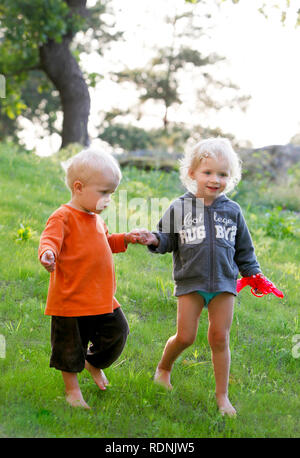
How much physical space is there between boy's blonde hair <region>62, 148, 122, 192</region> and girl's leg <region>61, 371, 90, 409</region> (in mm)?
1127

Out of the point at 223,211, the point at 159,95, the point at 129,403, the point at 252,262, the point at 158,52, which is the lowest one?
the point at 129,403

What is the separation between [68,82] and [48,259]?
10717mm

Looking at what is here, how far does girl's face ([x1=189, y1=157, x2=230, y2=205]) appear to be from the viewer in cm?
310

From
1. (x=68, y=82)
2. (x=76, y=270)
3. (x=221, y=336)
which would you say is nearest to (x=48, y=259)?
(x=76, y=270)

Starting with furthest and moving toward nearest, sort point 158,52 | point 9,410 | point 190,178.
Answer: point 158,52, point 190,178, point 9,410

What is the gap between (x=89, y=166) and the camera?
284 centimetres

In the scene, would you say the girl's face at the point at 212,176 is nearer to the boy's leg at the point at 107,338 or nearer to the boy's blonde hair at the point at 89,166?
the boy's blonde hair at the point at 89,166

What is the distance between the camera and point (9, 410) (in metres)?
2.83

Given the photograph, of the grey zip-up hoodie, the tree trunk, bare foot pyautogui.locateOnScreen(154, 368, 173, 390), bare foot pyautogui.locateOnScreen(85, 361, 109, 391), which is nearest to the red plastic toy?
the grey zip-up hoodie

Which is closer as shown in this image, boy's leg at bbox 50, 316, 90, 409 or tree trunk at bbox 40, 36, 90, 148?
boy's leg at bbox 50, 316, 90, 409

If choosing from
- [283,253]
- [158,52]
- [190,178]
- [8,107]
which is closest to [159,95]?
[158,52]

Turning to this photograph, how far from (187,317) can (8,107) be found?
11.8 metres

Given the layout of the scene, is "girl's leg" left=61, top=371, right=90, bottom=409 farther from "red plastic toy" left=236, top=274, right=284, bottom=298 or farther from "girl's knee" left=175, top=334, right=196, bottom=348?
"red plastic toy" left=236, top=274, right=284, bottom=298

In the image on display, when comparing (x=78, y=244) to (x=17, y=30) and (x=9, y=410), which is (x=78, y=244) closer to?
(x=9, y=410)
